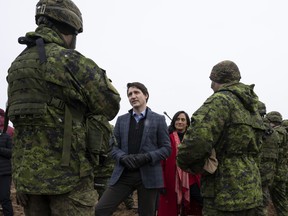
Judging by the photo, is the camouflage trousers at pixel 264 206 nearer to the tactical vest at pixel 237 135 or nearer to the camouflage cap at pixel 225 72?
the tactical vest at pixel 237 135

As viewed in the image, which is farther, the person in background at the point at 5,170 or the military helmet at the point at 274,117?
the military helmet at the point at 274,117

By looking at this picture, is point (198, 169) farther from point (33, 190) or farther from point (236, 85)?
point (33, 190)

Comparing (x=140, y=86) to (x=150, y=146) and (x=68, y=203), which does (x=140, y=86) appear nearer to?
(x=150, y=146)

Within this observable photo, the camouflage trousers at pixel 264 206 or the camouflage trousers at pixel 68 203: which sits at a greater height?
the camouflage trousers at pixel 68 203

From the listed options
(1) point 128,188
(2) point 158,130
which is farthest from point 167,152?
Result: (1) point 128,188

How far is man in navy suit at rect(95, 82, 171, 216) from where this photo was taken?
4.51m

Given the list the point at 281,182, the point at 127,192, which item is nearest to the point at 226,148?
the point at 127,192

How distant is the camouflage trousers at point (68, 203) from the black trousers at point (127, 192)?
1.76 m

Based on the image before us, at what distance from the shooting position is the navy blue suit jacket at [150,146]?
15.0 feet

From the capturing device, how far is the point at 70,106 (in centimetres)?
270

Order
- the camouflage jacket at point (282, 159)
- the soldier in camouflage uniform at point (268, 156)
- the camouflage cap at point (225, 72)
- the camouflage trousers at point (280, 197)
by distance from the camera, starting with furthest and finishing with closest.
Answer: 1. the camouflage jacket at point (282, 159)
2. the camouflage trousers at point (280, 197)
3. the soldier in camouflage uniform at point (268, 156)
4. the camouflage cap at point (225, 72)

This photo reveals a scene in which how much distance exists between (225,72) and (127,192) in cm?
186

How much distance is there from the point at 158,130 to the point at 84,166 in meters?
2.25

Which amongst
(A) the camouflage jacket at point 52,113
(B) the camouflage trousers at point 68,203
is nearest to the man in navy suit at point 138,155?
(B) the camouflage trousers at point 68,203
